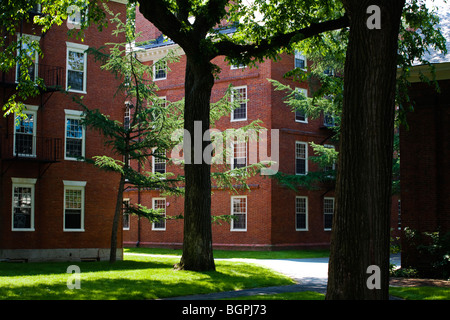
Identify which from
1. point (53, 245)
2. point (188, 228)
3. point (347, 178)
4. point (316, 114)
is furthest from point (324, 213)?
point (347, 178)

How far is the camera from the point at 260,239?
3269 cm

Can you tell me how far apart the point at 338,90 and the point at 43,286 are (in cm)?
847

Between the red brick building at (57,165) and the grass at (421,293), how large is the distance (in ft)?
45.0

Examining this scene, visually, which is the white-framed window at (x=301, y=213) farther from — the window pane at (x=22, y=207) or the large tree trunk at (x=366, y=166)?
the large tree trunk at (x=366, y=166)

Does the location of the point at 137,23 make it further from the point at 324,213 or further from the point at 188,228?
the point at 188,228

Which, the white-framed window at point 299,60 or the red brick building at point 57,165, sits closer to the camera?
the red brick building at point 57,165

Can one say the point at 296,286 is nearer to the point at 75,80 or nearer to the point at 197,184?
the point at 197,184

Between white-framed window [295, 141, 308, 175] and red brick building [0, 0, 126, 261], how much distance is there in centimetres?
1236

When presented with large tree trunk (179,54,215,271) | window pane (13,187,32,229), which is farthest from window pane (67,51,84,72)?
large tree trunk (179,54,215,271)

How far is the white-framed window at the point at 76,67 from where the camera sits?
2548 centimetres

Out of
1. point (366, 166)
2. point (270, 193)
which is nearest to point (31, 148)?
point (270, 193)

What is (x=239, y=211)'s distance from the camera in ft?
112

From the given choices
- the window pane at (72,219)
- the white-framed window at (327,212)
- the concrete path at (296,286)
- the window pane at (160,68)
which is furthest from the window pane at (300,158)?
the concrete path at (296,286)

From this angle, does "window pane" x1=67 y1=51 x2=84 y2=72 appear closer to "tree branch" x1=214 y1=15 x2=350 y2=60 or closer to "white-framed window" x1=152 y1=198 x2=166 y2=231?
"tree branch" x1=214 y1=15 x2=350 y2=60
